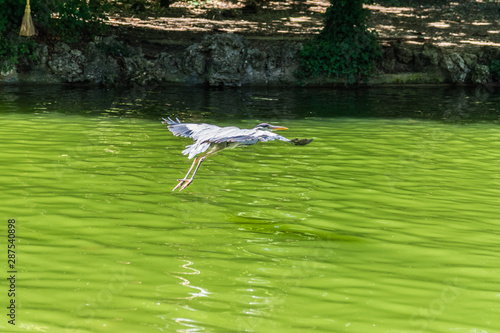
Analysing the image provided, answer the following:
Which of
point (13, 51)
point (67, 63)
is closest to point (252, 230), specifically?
point (67, 63)

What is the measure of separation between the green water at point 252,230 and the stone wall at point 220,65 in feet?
15.8

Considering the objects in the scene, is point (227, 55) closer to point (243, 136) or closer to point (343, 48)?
point (343, 48)

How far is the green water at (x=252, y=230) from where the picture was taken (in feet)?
15.0

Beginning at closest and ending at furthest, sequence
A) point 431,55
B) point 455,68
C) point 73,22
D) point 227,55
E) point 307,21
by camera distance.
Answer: point 227,55, point 73,22, point 431,55, point 455,68, point 307,21

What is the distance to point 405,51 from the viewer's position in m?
18.3

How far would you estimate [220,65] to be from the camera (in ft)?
56.7

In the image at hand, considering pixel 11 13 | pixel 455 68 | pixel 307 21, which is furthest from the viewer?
pixel 307 21

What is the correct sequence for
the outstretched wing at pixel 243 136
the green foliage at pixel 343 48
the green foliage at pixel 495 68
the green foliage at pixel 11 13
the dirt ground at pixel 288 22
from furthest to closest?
the dirt ground at pixel 288 22 → the green foliage at pixel 495 68 → the green foliage at pixel 343 48 → the green foliage at pixel 11 13 → the outstretched wing at pixel 243 136

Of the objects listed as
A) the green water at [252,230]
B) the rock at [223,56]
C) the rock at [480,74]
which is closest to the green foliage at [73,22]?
the rock at [223,56]

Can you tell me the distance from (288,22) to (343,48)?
188 inches

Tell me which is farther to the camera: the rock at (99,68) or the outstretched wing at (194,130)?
the rock at (99,68)

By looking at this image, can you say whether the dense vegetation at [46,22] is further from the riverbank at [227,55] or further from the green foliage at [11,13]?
the riverbank at [227,55]

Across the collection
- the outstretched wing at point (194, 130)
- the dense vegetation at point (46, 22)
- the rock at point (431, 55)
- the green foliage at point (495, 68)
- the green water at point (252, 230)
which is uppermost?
the dense vegetation at point (46, 22)

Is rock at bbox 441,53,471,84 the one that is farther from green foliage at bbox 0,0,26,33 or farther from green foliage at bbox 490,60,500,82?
green foliage at bbox 0,0,26,33
